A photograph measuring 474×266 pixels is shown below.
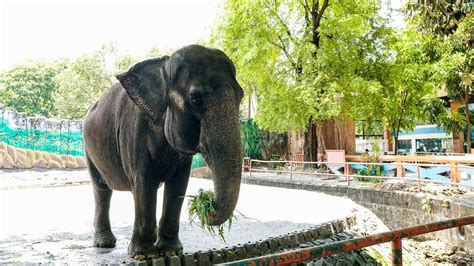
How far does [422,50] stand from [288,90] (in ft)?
30.6

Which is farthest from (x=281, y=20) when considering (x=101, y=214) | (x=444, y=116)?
(x=101, y=214)

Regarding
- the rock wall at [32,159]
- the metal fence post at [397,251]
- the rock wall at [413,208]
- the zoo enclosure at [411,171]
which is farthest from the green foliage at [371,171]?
the rock wall at [32,159]

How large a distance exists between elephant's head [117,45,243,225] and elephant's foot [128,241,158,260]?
112 centimetres

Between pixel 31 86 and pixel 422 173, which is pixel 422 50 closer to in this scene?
pixel 422 173

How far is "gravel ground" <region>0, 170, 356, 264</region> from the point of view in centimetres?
491

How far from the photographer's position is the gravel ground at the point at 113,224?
4906 millimetres

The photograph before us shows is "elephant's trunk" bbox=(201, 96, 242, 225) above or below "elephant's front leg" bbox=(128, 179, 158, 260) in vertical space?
above

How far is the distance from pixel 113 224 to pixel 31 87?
109 ft

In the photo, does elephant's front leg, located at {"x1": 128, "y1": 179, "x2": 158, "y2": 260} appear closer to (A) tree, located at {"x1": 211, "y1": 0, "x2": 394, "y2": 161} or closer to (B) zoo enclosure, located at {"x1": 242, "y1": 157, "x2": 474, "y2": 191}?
(B) zoo enclosure, located at {"x1": 242, "y1": 157, "x2": 474, "y2": 191}

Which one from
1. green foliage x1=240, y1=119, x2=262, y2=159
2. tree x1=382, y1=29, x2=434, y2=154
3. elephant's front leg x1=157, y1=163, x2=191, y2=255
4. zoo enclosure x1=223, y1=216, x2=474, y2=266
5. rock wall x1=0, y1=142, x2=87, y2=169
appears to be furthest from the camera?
green foliage x1=240, y1=119, x2=262, y2=159

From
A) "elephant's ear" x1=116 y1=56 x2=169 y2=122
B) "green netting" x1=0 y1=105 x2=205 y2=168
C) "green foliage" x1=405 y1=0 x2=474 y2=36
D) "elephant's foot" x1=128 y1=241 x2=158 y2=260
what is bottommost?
"elephant's foot" x1=128 y1=241 x2=158 y2=260

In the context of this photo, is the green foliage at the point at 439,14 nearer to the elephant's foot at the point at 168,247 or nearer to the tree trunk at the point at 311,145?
the elephant's foot at the point at 168,247

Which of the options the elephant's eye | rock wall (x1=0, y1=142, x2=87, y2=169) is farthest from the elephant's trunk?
rock wall (x1=0, y1=142, x2=87, y2=169)

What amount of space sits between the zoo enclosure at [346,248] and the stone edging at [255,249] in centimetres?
251
